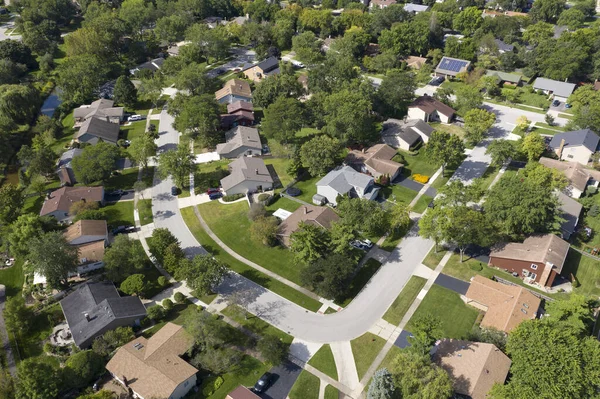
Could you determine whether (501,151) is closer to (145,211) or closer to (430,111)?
(430,111)

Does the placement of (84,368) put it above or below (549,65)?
below

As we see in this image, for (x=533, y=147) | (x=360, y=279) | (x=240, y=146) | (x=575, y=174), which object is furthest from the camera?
Answer: (x=240, y=146)

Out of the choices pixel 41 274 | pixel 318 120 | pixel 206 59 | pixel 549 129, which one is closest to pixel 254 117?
pixel 318 120

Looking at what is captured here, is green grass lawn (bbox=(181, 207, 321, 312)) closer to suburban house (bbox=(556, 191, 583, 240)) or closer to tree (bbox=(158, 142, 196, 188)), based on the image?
tree (bbox=(158, 142, 196, 188))

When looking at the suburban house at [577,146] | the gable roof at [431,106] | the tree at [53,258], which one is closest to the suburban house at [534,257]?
the suburban house at [577,146]

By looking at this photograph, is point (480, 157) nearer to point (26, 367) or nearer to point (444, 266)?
point (444, 266)

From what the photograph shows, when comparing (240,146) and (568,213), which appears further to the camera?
(240,146)

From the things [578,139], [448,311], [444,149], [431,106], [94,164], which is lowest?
[448,311]

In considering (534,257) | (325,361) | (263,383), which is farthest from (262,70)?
(263,383)
